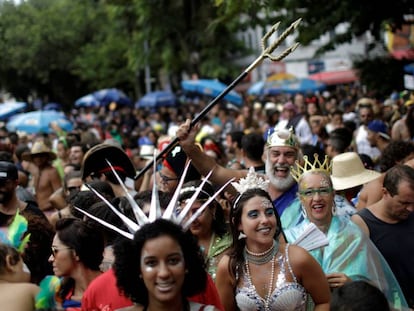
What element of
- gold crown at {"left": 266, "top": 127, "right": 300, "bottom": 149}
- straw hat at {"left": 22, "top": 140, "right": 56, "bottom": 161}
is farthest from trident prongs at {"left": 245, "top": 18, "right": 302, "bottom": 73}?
straw hat at {"left": 22, "top": 140, "right": 56, "bottom": 161}

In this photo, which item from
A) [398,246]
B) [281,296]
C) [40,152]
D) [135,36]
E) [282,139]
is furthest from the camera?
[135,36]

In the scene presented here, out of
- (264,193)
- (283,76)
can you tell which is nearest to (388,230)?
(264,193)

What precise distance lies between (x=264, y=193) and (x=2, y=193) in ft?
9.72

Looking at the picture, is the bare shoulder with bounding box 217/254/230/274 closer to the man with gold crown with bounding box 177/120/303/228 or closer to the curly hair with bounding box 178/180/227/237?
the curly hair with bounding box 178/180/227/237

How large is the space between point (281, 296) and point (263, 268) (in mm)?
230

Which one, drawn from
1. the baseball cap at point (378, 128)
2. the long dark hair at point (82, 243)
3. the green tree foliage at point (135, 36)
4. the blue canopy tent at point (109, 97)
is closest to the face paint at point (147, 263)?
the long dark hair at point (82, 243)

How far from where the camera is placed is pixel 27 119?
74.6 ft

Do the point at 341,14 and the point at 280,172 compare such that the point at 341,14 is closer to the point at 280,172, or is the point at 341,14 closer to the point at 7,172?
the point at 280,172

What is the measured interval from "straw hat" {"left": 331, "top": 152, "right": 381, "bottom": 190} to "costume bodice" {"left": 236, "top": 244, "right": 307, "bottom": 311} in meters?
2.96

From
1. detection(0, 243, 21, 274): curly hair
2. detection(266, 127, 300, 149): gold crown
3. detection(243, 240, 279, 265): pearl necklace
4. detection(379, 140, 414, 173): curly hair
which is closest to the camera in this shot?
detection(0, 243, 21, 274): curly hair

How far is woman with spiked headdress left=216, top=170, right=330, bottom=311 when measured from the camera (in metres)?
5.38

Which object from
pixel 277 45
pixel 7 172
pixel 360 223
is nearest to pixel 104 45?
pixel 7 172

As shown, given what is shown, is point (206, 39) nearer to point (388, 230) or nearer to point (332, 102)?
point (332, 102)

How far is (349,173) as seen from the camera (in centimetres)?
842
